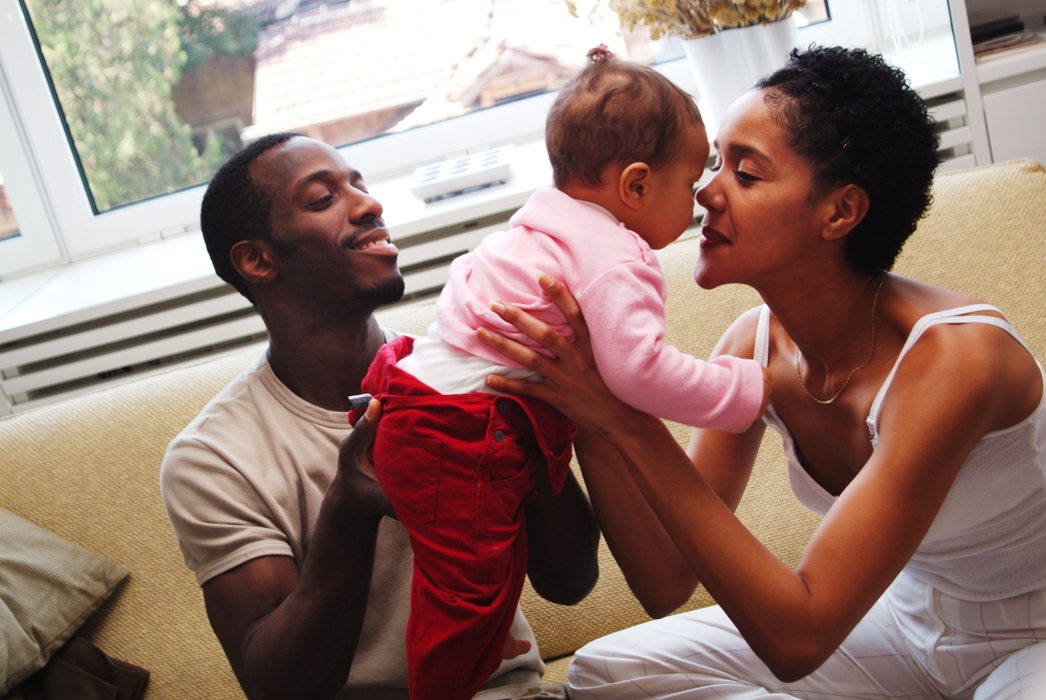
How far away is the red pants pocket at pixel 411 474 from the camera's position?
1.13 meters

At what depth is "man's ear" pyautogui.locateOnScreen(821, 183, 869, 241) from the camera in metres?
1.31

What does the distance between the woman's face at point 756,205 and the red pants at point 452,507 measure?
0.39 m

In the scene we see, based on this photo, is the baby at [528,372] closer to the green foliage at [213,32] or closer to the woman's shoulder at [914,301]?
the woman's shoulder at [914,301]

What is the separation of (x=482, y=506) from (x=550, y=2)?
2.05 metres

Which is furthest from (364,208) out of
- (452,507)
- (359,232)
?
(452,507)

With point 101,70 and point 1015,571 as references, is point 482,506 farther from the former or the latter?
point 101,70

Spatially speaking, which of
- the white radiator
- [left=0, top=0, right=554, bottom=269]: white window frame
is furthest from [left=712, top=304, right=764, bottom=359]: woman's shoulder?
[left=0, top=0, right=554, bottom=269]: white window frame

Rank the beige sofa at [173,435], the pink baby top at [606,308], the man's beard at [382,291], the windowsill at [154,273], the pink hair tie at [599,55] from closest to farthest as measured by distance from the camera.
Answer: the pink baby top at [606,308] → the pink hair tie at [599,55] → the man's beard at [382,291] → the beige sofa at [173,435] → the windowsill at [154,273]

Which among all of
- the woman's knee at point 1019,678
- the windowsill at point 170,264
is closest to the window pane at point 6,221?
the windowsill at point 170,264

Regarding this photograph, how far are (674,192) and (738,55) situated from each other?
117 cm

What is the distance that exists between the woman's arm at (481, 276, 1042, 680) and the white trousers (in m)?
0.27

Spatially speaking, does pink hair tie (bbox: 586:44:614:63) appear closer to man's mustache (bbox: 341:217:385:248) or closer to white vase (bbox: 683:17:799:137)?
man's mustache (bbox: 341:217:385:248)

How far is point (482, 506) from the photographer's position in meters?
1.13

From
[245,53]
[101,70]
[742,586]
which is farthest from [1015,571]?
[101,70]
